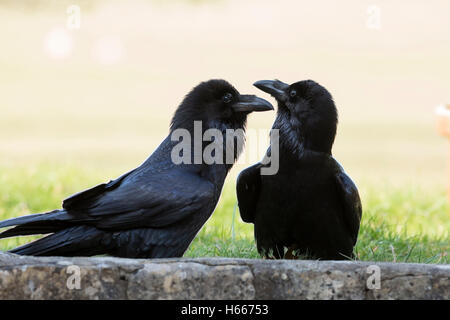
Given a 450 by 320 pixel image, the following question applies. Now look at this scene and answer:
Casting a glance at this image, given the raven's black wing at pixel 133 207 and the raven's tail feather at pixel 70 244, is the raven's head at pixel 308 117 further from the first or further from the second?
the raven's tail feather at pixel 70 244

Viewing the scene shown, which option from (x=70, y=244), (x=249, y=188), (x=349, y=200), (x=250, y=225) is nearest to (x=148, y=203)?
(x=70, y=244)

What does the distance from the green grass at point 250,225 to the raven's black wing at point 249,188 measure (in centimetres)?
33

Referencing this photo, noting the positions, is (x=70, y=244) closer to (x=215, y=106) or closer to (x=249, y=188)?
(x=215, y=106)

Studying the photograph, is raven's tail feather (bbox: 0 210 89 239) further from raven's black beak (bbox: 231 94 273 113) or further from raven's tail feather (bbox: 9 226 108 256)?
raven's black beak (bbox: 231 94 273 113)

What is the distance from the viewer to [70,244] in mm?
4305

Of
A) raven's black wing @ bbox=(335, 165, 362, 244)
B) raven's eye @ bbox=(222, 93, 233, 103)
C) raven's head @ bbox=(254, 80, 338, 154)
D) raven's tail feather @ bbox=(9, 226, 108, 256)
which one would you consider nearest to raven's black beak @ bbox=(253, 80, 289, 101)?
raven's head @ bbox=(254, 80, 338, 154)

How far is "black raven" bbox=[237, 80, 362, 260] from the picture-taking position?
16.1ft

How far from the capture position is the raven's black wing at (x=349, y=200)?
16.4 feet

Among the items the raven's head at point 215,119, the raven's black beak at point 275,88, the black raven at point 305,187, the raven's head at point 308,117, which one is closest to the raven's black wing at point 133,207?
the raven's head at point 215,119

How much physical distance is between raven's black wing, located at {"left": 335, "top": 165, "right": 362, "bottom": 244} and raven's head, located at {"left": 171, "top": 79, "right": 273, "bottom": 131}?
0.72m

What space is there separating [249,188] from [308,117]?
2.12 ft
